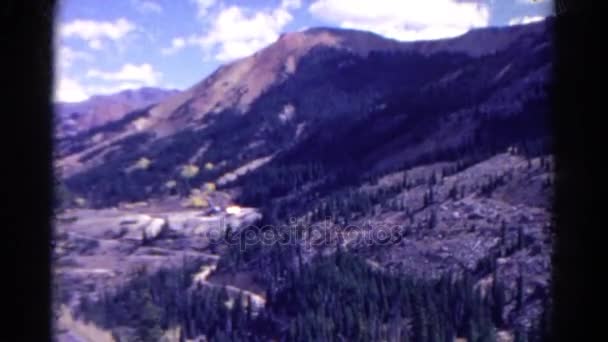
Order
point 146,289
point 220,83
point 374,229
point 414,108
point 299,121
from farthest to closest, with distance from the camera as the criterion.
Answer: point 220,83, point 299,121, point 414,108, point 374,229, point 146,289

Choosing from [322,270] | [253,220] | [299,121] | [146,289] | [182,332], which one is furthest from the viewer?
[299,121]

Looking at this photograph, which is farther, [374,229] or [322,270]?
[374,229]

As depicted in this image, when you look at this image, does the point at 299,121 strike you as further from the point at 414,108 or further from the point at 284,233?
the point at 284,233

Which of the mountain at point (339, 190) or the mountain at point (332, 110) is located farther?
the mountain at point (332, 110)

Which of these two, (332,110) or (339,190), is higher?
(332,110)

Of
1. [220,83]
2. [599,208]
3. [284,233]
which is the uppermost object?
[220,83]

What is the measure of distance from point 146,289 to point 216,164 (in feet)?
135

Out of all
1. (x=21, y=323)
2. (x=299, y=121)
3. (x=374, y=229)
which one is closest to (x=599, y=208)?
(x=21, y=323)

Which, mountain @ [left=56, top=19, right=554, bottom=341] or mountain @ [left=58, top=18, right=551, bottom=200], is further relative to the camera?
mountain @ [left=58, top=18, right=551, bottom=200]

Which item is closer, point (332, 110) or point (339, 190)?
point (339, 190)

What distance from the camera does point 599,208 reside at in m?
3.38

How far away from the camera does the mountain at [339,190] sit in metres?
19.7

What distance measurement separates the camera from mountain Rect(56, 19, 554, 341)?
19.7 m

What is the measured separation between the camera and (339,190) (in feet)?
144
